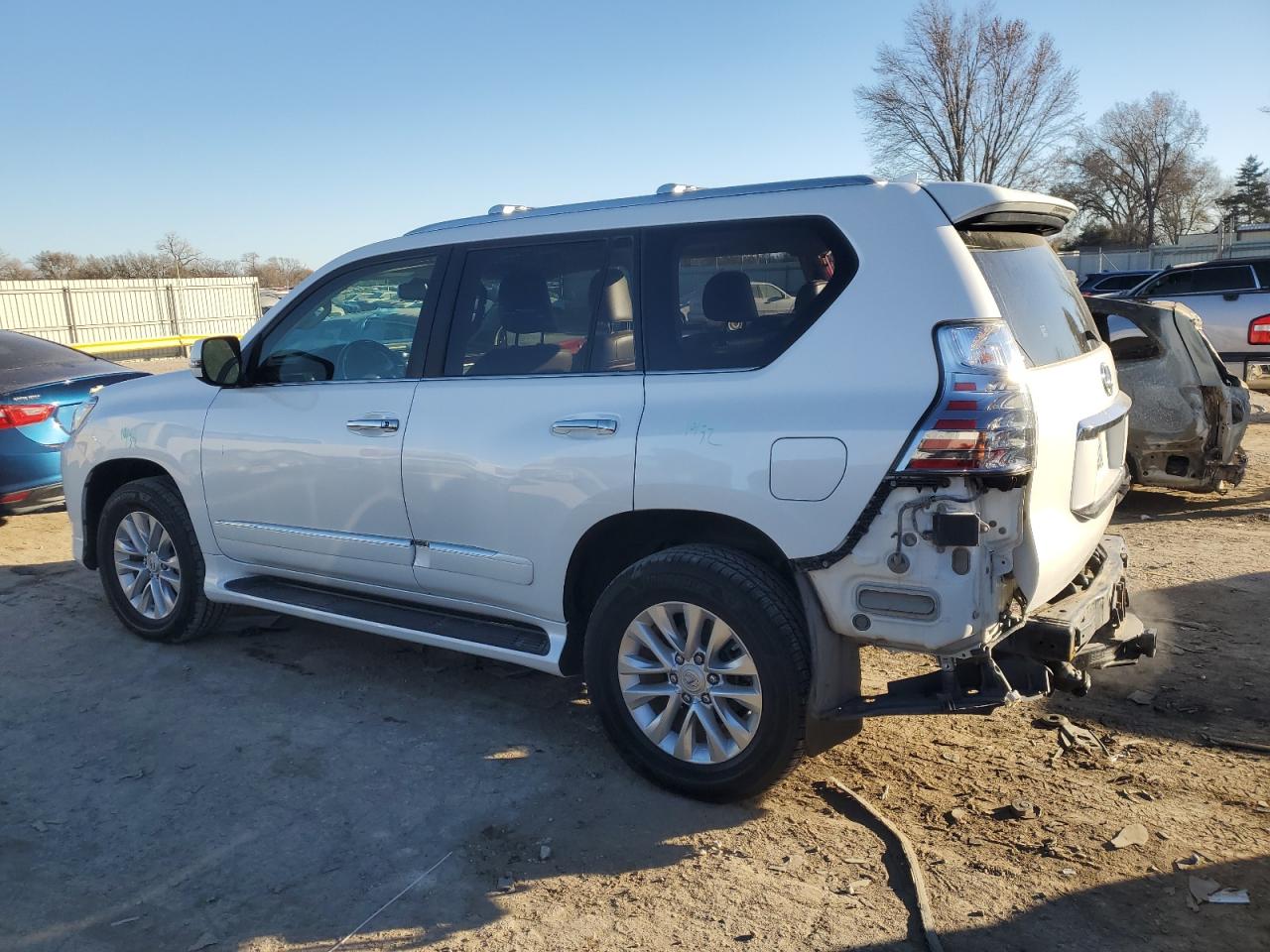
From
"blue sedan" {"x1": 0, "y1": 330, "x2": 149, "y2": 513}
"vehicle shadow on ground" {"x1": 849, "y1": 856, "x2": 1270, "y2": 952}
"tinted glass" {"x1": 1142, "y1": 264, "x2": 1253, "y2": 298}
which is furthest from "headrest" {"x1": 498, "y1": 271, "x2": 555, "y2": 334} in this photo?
"tinted glass" {"x1": 1142, "y1": 264, "x2": 1253, "y2": 298}

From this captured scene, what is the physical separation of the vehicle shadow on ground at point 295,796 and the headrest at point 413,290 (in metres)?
1.81

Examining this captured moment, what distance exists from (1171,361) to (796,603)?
5.03m

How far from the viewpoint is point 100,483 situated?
219 inches

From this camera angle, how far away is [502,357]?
410 centimetres

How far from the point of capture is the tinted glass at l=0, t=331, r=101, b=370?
317 inches

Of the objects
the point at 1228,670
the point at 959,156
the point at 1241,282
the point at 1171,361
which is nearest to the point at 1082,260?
the point at 959,156

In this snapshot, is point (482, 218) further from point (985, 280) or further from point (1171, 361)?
point (1171, 361)

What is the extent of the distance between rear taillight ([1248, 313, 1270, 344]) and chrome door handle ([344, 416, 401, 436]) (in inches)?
375

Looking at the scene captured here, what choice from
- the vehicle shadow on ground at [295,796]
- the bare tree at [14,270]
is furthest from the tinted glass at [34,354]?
the bare tree at [14,270]

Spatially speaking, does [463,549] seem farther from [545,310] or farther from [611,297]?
[611,297]

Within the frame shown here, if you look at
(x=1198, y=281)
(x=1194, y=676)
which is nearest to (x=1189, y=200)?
(x=1198, y=281)

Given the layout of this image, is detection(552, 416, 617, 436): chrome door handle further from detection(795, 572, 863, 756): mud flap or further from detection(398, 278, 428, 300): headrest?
detection(398, 278, 428, 300): headrest

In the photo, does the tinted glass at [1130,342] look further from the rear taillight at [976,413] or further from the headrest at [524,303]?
the headrest at [524,303]

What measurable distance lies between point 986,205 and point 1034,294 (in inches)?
17.0
